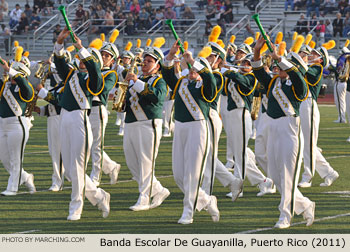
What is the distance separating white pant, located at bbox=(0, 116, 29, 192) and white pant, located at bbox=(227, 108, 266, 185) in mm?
2691

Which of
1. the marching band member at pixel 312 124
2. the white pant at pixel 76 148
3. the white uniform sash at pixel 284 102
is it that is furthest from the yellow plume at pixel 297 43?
the white pant at pixel 76 148

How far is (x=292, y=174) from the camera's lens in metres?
8.73

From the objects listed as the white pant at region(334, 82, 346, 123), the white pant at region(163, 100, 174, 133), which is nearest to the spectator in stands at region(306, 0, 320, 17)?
the white pant at region(334, 82, 346, 123)

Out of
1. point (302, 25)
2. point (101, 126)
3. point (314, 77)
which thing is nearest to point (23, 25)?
point (302, 25)

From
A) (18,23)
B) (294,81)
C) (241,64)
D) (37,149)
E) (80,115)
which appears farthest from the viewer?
(18,23)

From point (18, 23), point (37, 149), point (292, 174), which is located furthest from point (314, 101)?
point (18, 23)

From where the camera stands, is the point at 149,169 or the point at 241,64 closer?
the point at 149,169

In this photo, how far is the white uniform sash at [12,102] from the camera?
10.8 m

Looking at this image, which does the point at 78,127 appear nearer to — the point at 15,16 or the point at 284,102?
the point at 284,102

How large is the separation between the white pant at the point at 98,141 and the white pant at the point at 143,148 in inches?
67.5

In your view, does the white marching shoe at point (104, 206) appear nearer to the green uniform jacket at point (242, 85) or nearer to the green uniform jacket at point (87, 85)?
the green uniform jacket at point (87, 85)

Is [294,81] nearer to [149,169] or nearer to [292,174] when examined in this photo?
[292,174]

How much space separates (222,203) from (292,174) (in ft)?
5.89

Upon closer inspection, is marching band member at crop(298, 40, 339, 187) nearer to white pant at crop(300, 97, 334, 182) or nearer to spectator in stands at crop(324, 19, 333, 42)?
white pant at crop(300, 97, 334, 182)
